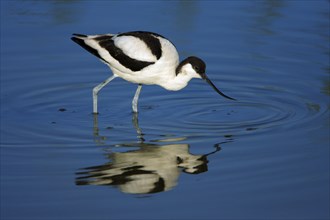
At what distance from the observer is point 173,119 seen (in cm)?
783

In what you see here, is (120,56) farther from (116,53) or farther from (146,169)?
(146,169)

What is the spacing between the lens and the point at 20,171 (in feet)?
21.1

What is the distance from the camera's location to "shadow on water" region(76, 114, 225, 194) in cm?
617

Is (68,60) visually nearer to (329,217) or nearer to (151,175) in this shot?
(151,175)

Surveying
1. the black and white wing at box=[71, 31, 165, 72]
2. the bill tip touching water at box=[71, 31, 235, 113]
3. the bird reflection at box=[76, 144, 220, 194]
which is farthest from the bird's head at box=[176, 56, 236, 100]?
the bird reflection at box=[76, 144, 220, 194]

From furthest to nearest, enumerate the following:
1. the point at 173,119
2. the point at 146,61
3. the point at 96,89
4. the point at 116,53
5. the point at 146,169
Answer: the point at 96,89
the point at 116,53
the point at 146,61
the point at 173,119
the point at 146,169

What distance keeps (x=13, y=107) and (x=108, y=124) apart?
1.00m

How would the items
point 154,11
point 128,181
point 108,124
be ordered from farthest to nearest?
point 154,11 < point 108,124 < point 128,181

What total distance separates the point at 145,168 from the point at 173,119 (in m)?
1.36

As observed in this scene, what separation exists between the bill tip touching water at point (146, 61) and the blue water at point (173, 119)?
290mm

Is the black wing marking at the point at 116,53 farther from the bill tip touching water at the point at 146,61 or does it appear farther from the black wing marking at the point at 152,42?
the black wing marking at the point at 152,42

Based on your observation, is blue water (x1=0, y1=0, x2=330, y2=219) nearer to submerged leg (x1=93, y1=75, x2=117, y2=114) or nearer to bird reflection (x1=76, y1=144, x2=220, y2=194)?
bird reflection (x1=76, y1=144, x2=220, y2=194)

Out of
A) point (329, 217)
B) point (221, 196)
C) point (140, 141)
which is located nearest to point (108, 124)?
point (140, 141)

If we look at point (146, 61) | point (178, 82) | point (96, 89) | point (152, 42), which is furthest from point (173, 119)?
point (96, 89)
